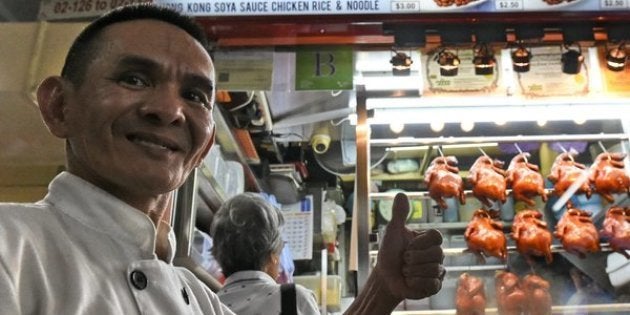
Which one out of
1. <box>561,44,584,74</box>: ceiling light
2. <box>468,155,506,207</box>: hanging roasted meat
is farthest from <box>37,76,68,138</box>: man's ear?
<box>468,155,506,207</box>: hanging roasted meat

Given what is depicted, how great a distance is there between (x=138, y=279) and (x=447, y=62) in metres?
2.89

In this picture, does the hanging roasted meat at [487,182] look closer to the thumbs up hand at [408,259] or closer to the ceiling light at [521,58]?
the ceiling light at [521,58]

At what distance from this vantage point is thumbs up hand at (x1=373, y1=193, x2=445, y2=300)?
1514 mm

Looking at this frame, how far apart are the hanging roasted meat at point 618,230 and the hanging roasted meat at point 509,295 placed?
2.08 ft

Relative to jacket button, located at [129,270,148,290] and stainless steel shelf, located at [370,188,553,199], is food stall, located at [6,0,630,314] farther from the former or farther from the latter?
jacket button, located at [129,270,148,290]

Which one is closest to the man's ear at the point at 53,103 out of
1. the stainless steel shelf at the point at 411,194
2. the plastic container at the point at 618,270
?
the stainless steel shelf at the point at 411,194

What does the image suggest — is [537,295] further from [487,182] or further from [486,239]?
[487,182]

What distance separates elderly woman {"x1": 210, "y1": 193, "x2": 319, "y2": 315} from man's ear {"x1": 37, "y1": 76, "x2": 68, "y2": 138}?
64.1 inches

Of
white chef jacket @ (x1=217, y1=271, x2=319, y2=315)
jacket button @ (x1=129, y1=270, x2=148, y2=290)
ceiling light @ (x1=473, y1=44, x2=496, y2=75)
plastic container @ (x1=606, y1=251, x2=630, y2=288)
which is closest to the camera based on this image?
jacket button @ (x1=129, y1=270, x2=148, y2=290)

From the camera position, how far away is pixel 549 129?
16.4ft

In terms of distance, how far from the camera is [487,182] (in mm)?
4043

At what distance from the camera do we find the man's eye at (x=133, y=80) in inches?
49.5

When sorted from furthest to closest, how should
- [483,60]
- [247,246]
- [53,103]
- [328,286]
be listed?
[328,286], [483,60], [247,246], [53,103]

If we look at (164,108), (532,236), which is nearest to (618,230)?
(532,236)
